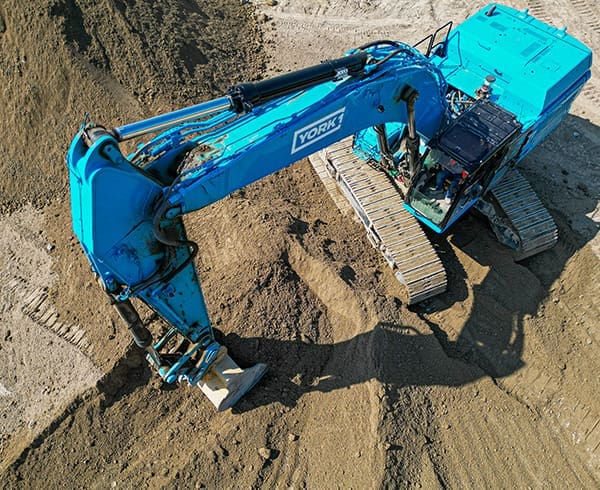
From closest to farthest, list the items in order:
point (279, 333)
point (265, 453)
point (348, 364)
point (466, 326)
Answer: point (265, 453), point (348, 364), point (279, 333), point (466, 326)

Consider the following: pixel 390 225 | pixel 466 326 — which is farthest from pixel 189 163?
pixel 466 326

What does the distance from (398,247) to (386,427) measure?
3.25 m

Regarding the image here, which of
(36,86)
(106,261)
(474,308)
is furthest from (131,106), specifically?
(474,308)

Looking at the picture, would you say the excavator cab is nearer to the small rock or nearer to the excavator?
the excavator

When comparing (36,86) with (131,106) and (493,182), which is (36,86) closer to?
(131,106)

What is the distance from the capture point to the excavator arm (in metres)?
5.53

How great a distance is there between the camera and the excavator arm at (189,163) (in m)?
5.53

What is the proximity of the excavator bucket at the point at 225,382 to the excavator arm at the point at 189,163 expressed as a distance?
39cm

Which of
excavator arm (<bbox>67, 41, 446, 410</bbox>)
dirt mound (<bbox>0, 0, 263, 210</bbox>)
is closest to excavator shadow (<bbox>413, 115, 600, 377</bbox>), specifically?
excavator arm (<bbox>67, 41, 446, 410</bbox>)

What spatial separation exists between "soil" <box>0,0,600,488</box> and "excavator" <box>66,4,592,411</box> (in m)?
0.68

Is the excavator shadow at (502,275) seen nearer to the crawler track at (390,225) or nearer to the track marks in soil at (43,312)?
the crawler track at (390,225)

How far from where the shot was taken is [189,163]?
611 centimetres

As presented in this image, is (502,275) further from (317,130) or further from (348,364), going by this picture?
(317,130)

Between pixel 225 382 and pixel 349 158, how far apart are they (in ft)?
16.8
